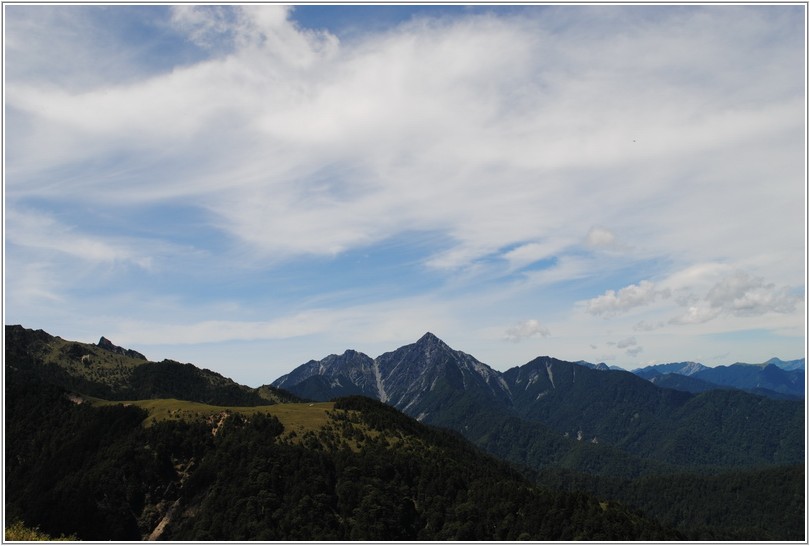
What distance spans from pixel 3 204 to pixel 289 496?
500 ft

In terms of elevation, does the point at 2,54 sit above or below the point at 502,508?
above

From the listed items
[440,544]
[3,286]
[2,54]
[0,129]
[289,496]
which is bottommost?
[289,496]

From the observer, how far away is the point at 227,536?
187 meters

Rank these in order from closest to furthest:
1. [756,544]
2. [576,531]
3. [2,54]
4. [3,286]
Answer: [756,544] → [2,54] → [3,286] → [576,531]

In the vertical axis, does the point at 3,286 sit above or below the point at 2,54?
below

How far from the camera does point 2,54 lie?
236 feet

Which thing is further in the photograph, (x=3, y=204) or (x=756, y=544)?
(x=3, y=204)

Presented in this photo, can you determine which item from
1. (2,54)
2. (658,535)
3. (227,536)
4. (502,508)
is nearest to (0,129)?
(2,54)

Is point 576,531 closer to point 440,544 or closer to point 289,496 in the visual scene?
point 289,496

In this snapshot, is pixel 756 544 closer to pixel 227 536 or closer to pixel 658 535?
pixel 658 535

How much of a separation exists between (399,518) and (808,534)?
14398 centimetres

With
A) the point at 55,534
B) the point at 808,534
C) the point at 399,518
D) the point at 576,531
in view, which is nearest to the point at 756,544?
the point at 808,534

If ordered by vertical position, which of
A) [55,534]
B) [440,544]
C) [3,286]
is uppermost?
[3,286]

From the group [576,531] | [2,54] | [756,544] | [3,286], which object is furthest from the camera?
[576,531]
